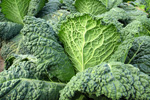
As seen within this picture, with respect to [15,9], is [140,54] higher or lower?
lower

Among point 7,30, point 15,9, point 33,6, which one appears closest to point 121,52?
point 33,6

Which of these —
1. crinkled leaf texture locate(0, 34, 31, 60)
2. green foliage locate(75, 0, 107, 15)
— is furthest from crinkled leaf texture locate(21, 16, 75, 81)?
green foliage locate(75, 0, 107, 15)

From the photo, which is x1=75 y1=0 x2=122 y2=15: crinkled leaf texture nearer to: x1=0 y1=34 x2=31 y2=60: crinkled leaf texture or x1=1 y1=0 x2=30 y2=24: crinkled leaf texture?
x1=1 y1=0 x2=30 y2=24: crinkled leaf texture

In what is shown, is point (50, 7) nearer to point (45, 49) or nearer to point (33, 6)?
point (33, 6)

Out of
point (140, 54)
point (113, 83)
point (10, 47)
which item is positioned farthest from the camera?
point (10, 47)

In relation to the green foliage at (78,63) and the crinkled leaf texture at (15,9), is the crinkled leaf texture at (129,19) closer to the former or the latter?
the green foliage at (78,63)

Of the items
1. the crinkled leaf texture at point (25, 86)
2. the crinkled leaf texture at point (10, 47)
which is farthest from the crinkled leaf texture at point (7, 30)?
the crinkled leaf texture at point (25, 86)

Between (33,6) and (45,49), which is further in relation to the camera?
(33,6)
